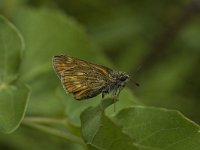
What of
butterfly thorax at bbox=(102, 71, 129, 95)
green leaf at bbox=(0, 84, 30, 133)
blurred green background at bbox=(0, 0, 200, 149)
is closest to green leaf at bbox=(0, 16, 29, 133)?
green leaf at bbox=(0, 84, 30, 133)

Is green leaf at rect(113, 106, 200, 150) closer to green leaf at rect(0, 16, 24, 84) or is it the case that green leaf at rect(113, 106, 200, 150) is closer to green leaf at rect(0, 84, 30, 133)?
green leaf at rect(0, 84, 30, 133)

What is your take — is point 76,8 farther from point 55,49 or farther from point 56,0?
point 55,49

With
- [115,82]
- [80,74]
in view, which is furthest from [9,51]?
[115,82]

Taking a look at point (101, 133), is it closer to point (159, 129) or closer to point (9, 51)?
point (159, 129)

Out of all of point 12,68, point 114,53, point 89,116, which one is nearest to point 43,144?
point 114,53

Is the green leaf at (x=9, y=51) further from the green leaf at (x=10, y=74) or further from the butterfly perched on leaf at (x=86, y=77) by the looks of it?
the butterfly perched on leaf at (x=86, y=77)
